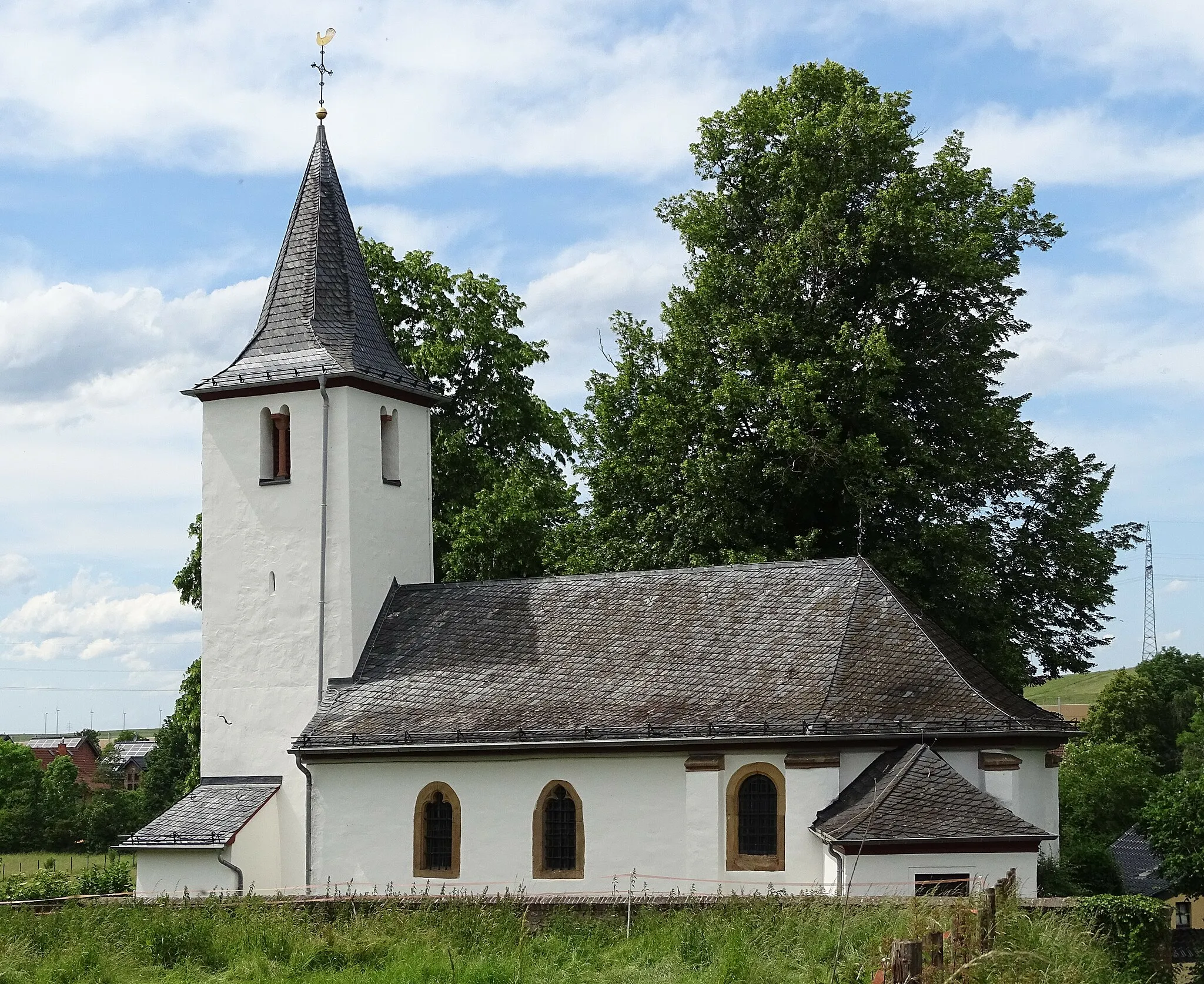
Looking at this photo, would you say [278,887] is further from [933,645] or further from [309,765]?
[933,645]

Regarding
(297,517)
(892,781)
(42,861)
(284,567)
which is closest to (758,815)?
(892,781)

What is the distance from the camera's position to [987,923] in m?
13.9

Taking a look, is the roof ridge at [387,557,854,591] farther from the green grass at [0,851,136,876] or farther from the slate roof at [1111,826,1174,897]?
the green grass at [0,851,136,876]

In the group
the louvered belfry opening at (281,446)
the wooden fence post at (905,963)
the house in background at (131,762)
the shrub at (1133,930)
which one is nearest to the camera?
the wooden fence post at (905,963)

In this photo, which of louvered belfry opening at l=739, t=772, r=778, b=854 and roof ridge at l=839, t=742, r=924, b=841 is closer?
roof ridge at l=839, t=742, r=924, b=841

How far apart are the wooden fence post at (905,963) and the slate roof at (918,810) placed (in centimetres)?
966

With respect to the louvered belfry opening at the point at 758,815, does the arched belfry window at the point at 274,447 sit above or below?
above

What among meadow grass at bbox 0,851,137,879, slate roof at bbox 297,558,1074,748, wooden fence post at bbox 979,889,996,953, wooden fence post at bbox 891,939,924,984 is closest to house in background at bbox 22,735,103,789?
meadow grass at bbox 0,851,137,879

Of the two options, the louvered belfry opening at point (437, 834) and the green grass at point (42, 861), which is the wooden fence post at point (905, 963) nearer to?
the louvered belfry opening at point (437, 834)

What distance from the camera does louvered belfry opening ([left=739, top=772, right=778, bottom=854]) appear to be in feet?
75.5

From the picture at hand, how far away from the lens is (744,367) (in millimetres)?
34062

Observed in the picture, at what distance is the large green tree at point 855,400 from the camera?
106 feet

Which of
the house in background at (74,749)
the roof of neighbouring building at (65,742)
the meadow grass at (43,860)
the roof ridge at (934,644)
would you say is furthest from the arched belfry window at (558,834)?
the roof of neighbouring building at (65,742)

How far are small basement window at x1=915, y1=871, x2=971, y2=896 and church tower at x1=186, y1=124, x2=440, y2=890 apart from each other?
11.4 m
